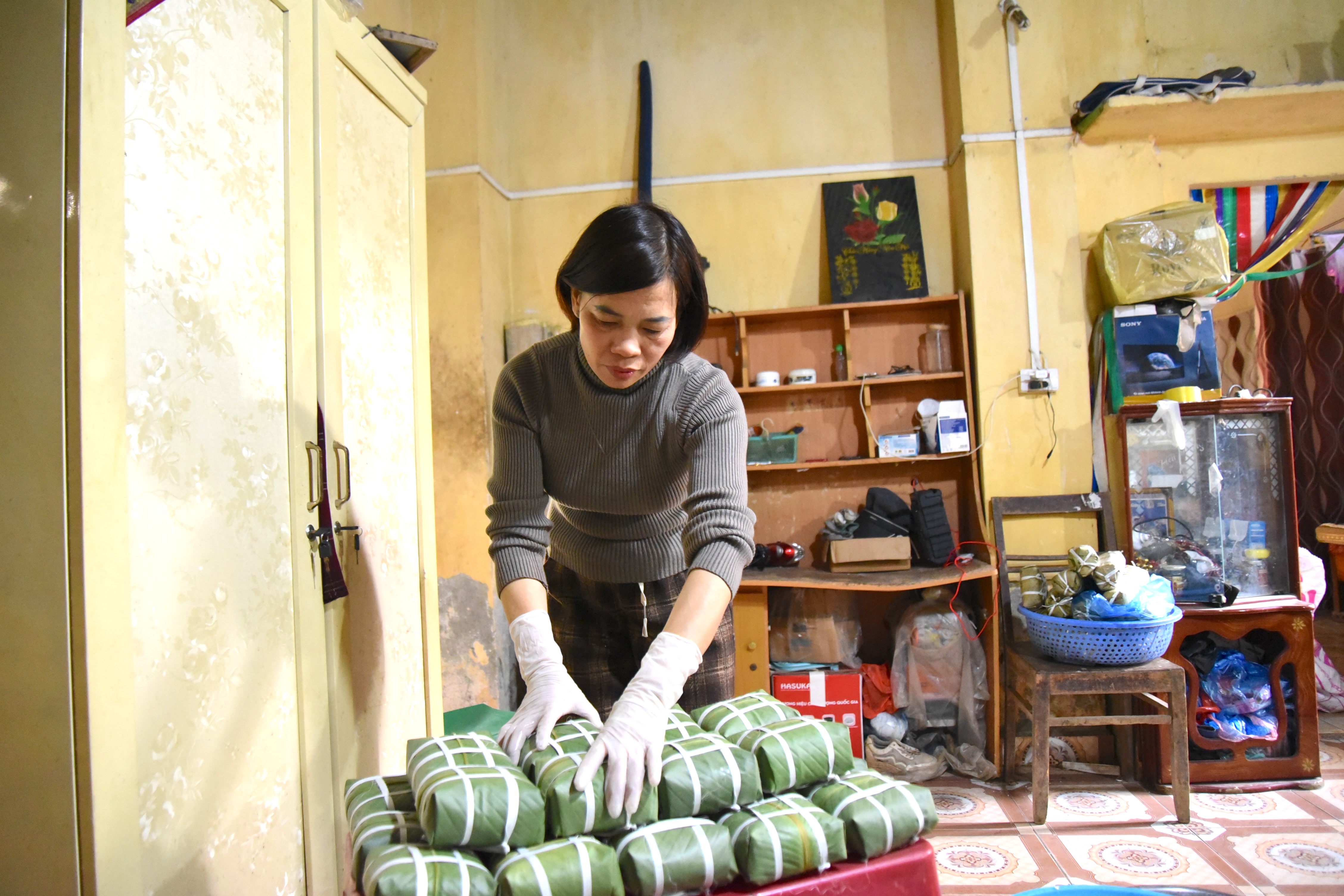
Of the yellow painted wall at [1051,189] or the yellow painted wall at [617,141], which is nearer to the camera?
the yellow painted wall at [1051,189]

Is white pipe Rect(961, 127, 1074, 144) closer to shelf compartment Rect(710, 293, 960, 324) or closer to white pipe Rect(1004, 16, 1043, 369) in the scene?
white pipe Rect(1004, 16, 1043, 369)

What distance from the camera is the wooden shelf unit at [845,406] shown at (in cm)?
347

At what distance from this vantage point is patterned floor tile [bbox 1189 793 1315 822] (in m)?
2.57

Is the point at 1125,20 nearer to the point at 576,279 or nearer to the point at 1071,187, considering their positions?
the point at 1071,187

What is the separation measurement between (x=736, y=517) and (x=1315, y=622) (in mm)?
6309

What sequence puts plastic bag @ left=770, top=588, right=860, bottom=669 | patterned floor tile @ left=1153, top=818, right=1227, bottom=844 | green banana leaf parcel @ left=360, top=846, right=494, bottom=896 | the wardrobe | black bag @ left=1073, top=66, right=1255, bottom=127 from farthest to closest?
plastic bag @ left=770, top=588, right=860, bottom=669 < black bag @ left=1073, top=66, right=1255, bottom=127 < patterned floor tile @ left=1153, top=818, right=1227, bottom=844 < the wardrobe < green banana leaf parcel @ left=360, top=846, right=494, bottom=896

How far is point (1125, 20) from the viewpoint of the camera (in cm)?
355

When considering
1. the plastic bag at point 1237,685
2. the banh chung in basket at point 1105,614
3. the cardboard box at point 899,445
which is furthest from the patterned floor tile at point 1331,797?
the cardboard box at point 899,445

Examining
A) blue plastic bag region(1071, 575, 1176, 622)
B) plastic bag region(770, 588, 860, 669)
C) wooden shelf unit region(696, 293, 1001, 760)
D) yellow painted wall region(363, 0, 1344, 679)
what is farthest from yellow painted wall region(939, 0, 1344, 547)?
plastic bag region(770, 588, 860, 669)

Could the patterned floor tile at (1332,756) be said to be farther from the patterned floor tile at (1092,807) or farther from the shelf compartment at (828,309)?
the shelf compartment at (828,309)

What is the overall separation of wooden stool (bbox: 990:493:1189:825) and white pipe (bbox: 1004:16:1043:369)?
30.2 inches

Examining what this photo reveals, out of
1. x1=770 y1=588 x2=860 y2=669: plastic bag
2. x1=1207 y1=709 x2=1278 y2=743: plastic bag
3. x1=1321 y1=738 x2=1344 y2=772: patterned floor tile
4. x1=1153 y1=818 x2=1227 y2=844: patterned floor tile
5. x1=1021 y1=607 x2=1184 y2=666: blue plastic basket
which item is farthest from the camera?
x1=770 y1=588 x2=860 y2=669: plastic bag

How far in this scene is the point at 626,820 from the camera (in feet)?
2.82

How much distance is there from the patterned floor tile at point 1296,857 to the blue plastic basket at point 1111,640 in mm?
606
